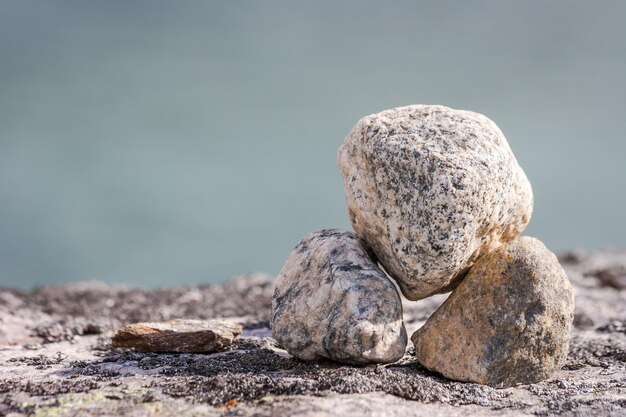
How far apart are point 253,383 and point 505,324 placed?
349 cm

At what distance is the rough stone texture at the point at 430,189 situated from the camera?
812 centimetres

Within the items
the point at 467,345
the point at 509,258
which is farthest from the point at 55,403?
the point at 509,258

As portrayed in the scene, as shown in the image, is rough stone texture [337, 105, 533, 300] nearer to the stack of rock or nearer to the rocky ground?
the stack of rock

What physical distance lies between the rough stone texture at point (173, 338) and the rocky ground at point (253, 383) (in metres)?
0.14

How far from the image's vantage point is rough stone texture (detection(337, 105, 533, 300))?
8.12 meters

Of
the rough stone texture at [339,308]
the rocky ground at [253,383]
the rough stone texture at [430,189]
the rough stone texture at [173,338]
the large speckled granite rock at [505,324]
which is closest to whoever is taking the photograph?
the rocky ground at [253,383]

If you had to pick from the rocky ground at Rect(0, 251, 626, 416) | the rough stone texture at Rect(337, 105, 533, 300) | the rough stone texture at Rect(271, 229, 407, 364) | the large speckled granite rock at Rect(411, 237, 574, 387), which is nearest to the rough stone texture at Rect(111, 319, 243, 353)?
the rocky ground at Rect(0, 251, 626, 416)

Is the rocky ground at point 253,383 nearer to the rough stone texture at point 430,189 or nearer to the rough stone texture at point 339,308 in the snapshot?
the rough stone texture at point 339,308

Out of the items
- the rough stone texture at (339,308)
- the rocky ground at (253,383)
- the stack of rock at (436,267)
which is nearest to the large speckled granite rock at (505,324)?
the stack of rock at (436,267)

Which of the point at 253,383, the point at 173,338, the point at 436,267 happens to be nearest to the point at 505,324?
the point at 436,267

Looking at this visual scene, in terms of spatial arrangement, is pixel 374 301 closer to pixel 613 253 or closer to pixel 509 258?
pixel 509 258

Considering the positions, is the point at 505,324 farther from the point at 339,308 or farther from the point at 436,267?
the point at 339,308

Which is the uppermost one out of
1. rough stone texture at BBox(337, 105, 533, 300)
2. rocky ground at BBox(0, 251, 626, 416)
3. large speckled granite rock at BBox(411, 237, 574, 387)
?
rough stone texture at BBox(337, 105, 533, 300)

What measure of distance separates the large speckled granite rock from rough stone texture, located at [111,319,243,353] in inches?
127
